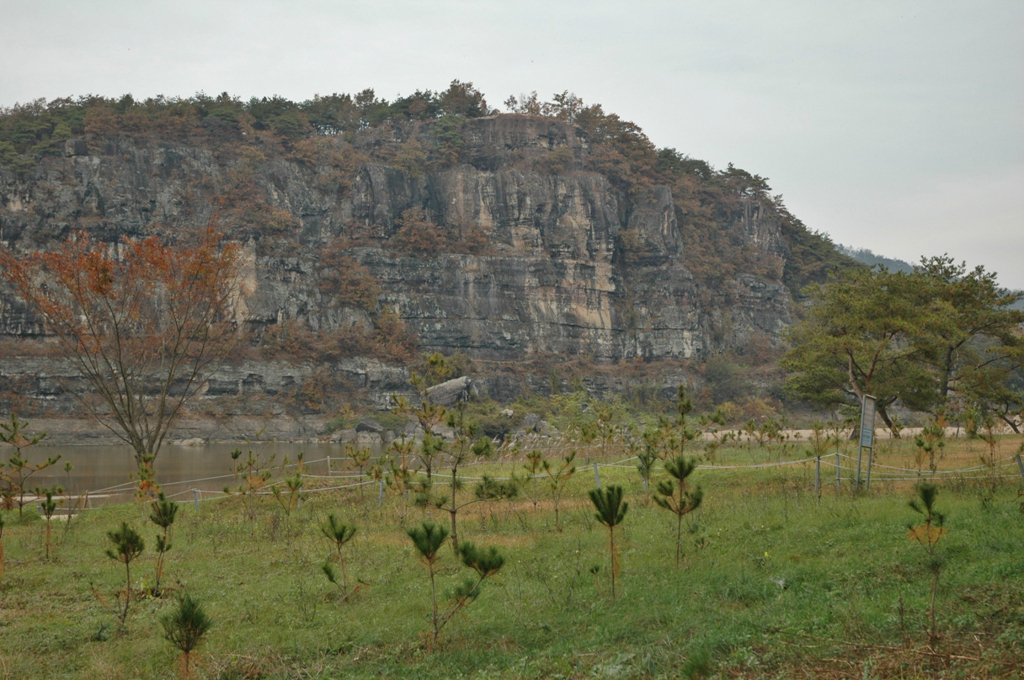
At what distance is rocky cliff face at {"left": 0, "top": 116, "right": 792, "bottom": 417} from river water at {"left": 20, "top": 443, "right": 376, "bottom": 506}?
23919 millimetres

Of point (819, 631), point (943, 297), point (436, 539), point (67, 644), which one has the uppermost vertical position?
point (943, 297)

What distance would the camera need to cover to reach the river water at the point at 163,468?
22859 mm

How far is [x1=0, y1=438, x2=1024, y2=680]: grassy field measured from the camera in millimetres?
5520

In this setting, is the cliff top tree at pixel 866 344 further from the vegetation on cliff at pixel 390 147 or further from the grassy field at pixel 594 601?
the vegetation on cliff at pixel 390 147

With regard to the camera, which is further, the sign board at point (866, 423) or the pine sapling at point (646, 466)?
the pine sapling at point (646, 466)

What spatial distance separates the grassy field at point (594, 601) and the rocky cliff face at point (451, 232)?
59.5m

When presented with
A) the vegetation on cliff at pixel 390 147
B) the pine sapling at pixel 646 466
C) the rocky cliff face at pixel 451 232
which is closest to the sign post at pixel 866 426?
the pine sapling at pixel 646 466

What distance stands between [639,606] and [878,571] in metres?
2.46

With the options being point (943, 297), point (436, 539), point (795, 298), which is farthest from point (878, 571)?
point (795, 298)

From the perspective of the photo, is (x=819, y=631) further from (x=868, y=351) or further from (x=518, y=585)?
(x=868, y=351)

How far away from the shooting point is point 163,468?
3275 centimetres

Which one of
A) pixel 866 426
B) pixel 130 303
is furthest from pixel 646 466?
pixel 130 303

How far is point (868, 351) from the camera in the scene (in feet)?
72.7

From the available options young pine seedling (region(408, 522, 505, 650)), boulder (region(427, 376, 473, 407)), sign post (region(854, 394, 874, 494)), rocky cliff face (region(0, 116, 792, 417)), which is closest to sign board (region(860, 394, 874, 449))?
sign post (region(854, 394, 874, 494))
